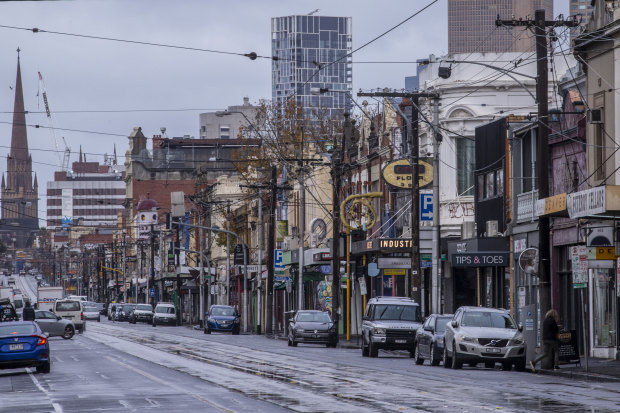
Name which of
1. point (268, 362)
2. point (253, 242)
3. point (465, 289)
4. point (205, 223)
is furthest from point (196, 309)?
point (268, 362)

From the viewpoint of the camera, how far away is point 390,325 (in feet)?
139

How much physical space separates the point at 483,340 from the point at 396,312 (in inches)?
389

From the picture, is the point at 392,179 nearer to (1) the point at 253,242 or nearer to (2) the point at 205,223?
(1) the point at 253,242

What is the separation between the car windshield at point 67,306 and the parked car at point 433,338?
4421 centimetres

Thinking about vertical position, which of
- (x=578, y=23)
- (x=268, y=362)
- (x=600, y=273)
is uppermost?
(x=578, y=23)

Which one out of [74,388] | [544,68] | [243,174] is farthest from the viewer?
[243,174]

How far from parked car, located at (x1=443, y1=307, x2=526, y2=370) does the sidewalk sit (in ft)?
2.84

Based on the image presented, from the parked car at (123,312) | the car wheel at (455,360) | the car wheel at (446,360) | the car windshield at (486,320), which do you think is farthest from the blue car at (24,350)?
the parked car at (123,312)

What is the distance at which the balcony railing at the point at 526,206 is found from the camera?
44344 mm

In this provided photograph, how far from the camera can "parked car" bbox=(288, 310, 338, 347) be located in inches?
2100

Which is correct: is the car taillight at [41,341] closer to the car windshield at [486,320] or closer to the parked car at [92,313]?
the car windshield at [486,320]

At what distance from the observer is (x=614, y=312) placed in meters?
37.8

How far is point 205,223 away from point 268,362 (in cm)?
7869

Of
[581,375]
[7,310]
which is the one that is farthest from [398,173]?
[7,310]
